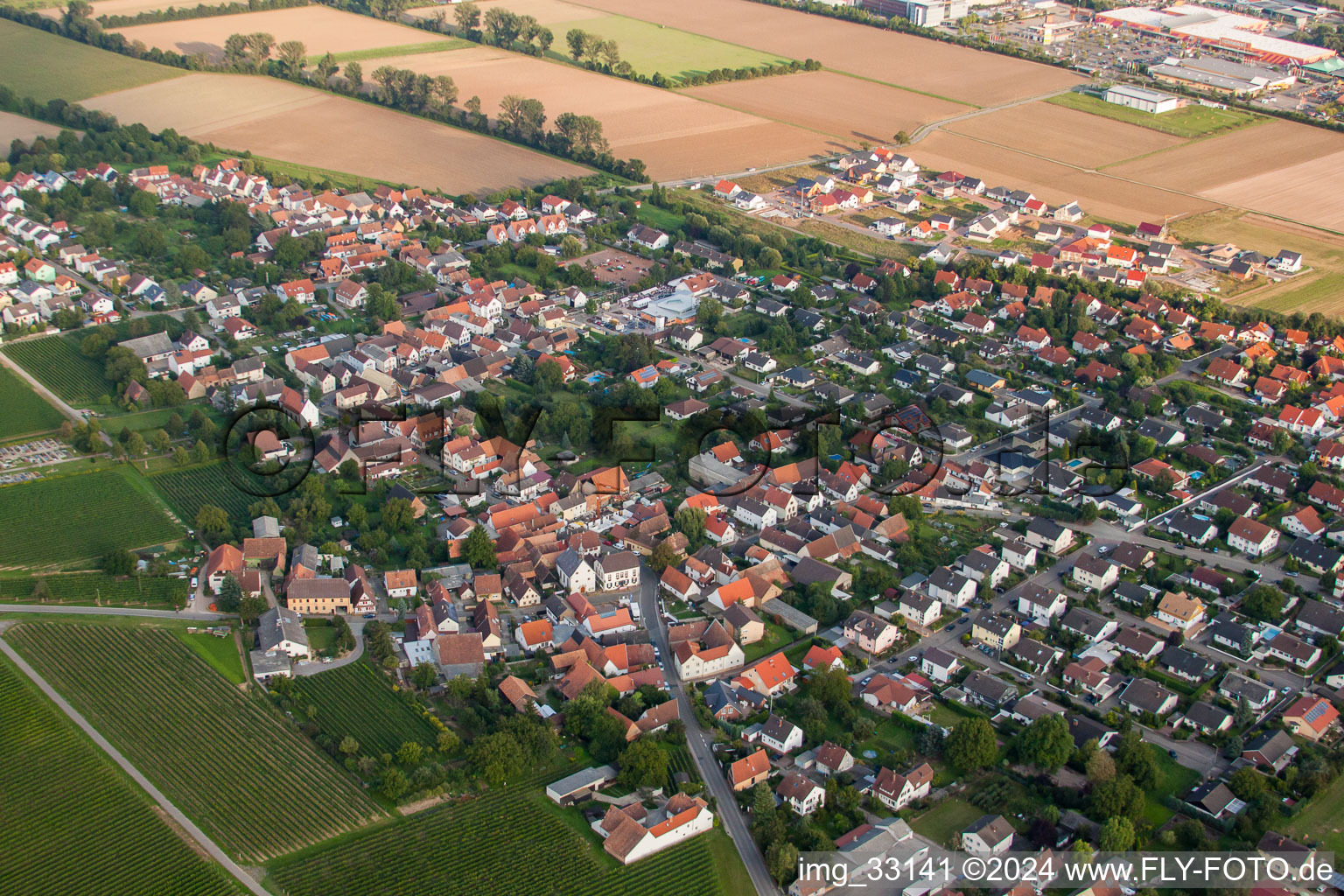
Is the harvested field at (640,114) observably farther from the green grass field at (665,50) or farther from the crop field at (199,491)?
the crop field at (199,491)

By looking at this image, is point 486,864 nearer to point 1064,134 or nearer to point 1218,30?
point 1064,134

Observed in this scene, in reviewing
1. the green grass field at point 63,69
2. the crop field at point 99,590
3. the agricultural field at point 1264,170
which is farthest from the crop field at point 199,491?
the agricultural field at point 1264,170

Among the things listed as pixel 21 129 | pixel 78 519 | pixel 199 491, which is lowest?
pixel 78 519

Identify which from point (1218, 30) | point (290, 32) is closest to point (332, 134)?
point (290, 32)

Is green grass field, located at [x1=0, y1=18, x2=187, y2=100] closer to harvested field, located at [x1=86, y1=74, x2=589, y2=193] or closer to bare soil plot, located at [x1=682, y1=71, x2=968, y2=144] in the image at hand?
harvested field, located at [x1=86, y1=74, x2=589, y2=193]

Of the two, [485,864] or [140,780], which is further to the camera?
[140,780]

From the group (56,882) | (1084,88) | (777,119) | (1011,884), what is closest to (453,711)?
(56,882)
